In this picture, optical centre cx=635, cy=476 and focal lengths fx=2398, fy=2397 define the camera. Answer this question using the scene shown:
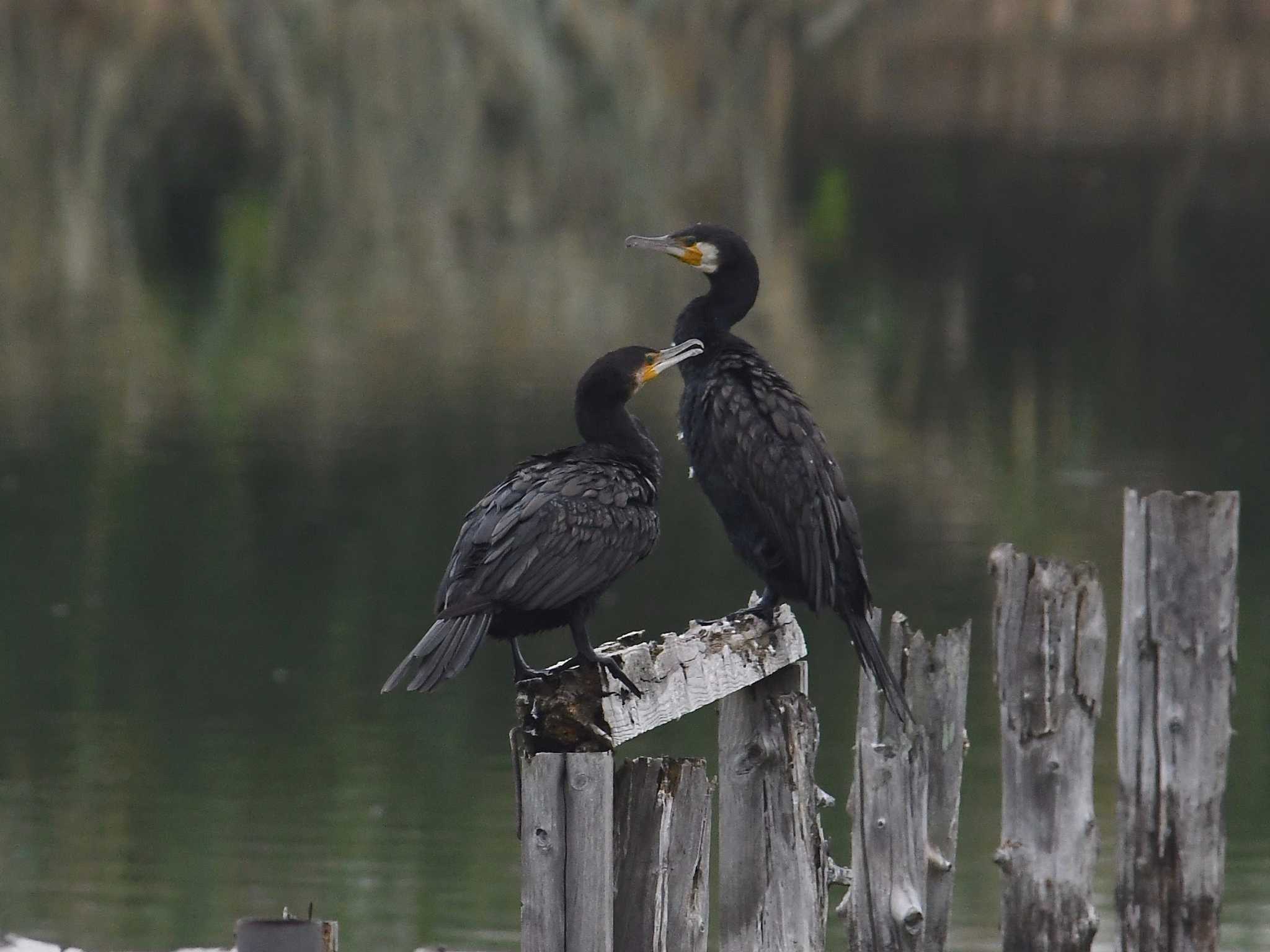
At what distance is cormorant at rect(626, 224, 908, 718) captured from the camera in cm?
596

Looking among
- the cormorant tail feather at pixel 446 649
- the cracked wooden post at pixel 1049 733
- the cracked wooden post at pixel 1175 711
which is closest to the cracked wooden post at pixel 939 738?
the cracked wooden post at pixel 1049 733

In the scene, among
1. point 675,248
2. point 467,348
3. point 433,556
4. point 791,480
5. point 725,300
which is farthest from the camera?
point 467,348

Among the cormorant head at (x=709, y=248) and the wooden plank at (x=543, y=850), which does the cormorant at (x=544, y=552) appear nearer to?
the wooden plank at (x=543, y=850)

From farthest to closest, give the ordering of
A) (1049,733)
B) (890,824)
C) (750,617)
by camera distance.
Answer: (1049,733) < (890,824) < (750,617)

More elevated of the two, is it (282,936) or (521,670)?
(521,670)

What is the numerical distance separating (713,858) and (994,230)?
68.6 ft

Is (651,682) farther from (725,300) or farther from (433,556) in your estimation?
(433,556)

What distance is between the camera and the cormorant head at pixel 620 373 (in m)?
5.66

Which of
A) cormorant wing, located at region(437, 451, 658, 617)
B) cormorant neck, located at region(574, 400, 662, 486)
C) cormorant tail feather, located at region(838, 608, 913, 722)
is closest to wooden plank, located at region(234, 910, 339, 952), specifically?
cormorant wing, located at region(437, 451, 658, 617)

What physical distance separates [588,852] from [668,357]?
1.54 m

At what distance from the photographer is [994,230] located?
29.1m

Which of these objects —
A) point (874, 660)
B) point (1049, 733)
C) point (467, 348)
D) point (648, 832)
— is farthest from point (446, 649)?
point (467, 348)

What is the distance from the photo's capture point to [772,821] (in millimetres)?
5520

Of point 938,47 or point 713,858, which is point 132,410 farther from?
point 938,47
